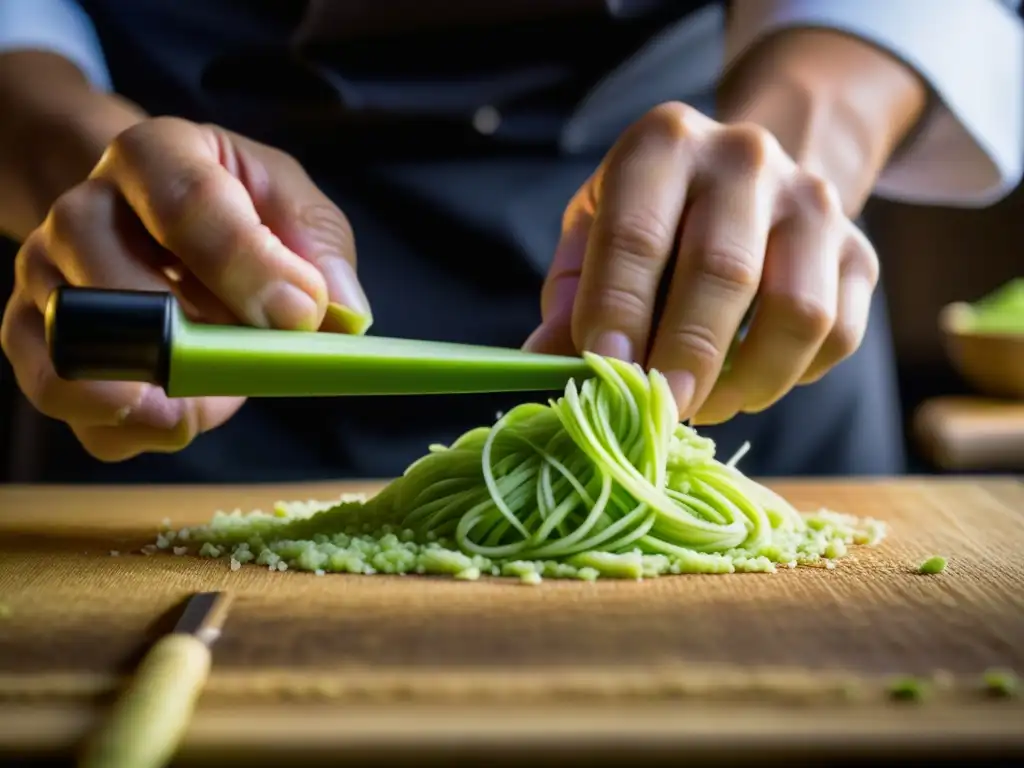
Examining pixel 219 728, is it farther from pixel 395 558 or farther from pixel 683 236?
pixel 683 236

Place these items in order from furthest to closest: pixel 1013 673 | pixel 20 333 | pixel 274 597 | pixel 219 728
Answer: pixel 20 333 → pixel 274 597 → pixel 1013 673 → pixel 219 728

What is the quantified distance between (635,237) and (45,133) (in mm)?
1199

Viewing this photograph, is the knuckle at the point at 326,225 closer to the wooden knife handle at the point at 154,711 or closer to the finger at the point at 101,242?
the finger at the point at 101,242

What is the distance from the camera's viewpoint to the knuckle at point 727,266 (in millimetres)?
1646

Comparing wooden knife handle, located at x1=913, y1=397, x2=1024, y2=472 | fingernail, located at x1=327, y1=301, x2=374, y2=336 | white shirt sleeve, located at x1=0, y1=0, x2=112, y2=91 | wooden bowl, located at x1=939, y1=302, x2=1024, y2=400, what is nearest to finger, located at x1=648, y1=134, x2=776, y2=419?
fingernail, located at x1=327, y1=301, x2=374, y2=336

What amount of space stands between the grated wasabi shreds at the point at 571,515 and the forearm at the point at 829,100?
720mm

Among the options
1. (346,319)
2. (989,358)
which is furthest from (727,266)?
(989,358)

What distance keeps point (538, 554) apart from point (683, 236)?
1.62ft

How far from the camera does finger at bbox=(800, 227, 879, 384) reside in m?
1.83

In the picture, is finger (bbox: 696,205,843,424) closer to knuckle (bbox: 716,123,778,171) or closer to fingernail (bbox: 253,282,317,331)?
knuckle (bbox: 716,123,778,171)

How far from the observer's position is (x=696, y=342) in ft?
5.43

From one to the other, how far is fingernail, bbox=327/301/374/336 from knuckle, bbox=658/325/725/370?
433 millimetres

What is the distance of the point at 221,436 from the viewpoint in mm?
2633

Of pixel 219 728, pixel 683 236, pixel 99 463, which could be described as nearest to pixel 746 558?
pixel 683 236
